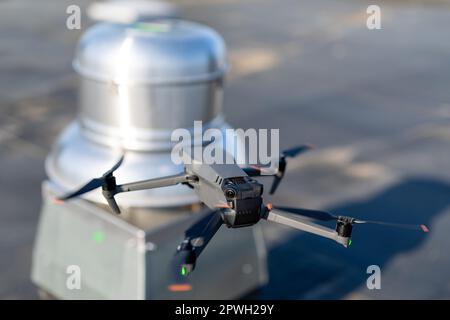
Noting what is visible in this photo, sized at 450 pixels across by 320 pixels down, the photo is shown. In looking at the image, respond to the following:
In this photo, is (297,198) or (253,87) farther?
(253,87)

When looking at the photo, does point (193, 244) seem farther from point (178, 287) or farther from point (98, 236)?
point (98, 236)

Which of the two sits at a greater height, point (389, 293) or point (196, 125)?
point (196, 125)

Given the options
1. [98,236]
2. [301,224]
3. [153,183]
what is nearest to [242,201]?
[301,224]

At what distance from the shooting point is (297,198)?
18.8 metres

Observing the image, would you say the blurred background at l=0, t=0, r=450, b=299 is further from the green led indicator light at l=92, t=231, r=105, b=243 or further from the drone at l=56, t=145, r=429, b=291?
the drone at l=56, t=145, r=429, b=291

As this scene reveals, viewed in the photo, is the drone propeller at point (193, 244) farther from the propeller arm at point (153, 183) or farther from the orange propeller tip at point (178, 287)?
the orange propeller tip at point (178, 287)

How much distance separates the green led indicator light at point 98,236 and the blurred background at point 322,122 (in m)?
3.98

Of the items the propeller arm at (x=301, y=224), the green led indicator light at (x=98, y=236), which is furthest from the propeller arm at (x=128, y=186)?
the green led indicator light at (x=98, y=236)

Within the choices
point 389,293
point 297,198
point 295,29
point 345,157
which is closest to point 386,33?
point 295,29

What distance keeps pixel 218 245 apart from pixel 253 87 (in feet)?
69.5

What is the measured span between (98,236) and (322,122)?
58.8ft

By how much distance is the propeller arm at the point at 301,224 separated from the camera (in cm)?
556

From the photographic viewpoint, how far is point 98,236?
10.4m
